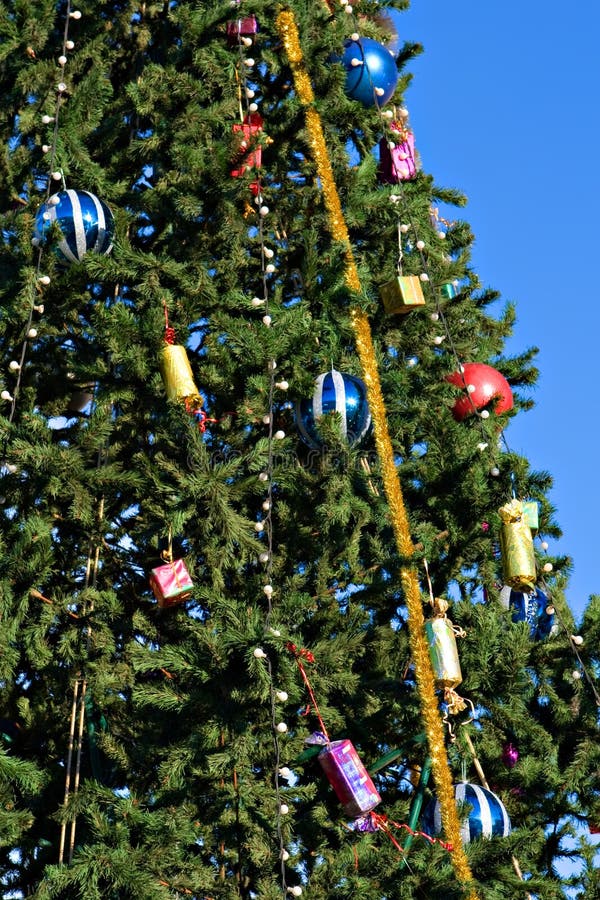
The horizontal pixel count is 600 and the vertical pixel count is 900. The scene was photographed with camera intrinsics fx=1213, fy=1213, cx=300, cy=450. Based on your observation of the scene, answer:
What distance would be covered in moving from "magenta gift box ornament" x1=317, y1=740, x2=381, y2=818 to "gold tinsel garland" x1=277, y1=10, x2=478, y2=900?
0.98ft

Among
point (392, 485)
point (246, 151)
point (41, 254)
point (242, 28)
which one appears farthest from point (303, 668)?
point (242, 28)

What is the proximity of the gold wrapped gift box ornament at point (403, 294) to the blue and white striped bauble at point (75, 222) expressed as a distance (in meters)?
1.36

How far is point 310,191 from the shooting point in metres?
6.42

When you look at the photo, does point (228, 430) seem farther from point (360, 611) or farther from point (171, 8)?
point (171, 8)

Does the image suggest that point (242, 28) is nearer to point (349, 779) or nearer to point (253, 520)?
point (253, 520)

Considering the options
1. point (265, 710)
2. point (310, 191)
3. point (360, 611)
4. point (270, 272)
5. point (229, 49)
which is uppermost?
point (229, 49)

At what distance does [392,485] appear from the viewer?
17.3 feet

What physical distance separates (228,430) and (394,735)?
5.21ft

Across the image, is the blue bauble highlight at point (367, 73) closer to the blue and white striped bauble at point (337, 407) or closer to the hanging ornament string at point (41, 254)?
the hanging ornament string at point (41, 254)

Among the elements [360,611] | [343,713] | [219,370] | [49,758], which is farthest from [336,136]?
[49,758]

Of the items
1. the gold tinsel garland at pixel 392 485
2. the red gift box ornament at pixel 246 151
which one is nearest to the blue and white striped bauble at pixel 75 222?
the red gift box ornament at pixel 246 151

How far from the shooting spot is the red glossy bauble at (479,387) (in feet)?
20.3

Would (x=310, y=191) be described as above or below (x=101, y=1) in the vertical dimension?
below

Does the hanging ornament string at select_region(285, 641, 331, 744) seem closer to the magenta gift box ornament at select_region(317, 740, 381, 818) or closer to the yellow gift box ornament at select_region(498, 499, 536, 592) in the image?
the magenta gift box ornament at select_region(317, 740, 381, 818)
